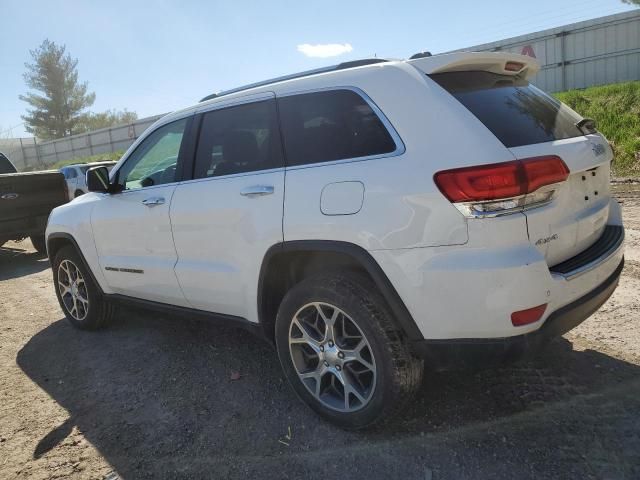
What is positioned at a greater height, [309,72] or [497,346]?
[309,72]

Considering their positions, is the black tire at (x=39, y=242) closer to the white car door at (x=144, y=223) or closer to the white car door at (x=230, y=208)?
the white car door at (x=144, y=223)

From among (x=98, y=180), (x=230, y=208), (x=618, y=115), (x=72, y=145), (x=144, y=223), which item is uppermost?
(x=72, y=145)

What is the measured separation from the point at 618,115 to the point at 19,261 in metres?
12.8

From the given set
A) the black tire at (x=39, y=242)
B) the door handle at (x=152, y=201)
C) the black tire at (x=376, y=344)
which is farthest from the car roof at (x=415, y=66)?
the black tire at (x=39, y=242)

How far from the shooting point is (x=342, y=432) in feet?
9.51

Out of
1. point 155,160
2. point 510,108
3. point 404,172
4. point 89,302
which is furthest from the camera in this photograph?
point 89,302

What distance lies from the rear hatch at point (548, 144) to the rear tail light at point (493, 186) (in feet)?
0.25

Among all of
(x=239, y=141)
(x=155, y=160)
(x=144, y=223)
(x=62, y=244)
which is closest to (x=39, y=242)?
(x=62, y=244)

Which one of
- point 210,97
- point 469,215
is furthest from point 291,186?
point 210,97

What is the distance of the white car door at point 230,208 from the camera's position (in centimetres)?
305

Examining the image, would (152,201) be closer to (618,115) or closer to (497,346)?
(497,346)

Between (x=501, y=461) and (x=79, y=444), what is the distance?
2.32 meters

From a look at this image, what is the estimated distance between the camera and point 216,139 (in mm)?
3539

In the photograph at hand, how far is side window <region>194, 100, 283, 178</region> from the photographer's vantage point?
10.4 feet
